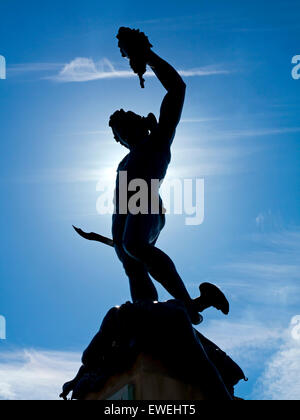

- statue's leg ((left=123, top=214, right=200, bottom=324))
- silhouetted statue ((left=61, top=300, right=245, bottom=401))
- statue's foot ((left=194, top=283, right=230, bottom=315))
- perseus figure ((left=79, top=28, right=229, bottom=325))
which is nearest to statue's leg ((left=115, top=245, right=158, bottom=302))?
perseus figure ((left=79, top=28, right=229, bottom=325))

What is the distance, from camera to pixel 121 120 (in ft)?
25.2

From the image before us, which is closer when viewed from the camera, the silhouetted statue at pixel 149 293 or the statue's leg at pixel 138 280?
the silhouetted statue at pixel 149 293

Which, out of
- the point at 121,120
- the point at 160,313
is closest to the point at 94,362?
the point at 160,313

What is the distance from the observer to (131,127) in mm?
7629

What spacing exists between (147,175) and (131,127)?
870 millimetres

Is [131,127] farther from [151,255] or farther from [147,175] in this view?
[151,255]

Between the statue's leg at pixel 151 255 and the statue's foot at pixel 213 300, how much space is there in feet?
0.55

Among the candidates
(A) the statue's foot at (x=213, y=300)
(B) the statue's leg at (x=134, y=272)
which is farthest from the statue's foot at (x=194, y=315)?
(B) the statue's leg at (x=134, y=272)

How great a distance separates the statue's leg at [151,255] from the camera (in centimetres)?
638

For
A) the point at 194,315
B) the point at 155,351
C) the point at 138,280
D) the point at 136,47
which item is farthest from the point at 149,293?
the point at 136,47

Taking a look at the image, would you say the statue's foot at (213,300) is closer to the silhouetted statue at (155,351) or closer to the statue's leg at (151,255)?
the statue's leg at (151,255)
